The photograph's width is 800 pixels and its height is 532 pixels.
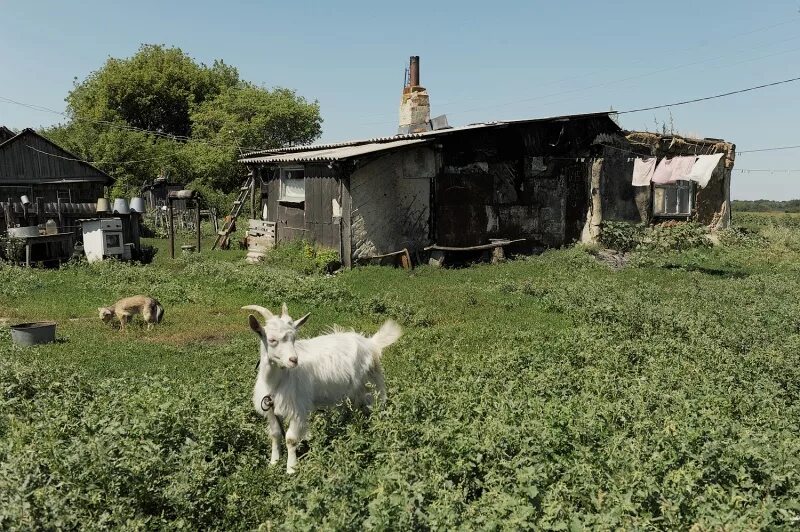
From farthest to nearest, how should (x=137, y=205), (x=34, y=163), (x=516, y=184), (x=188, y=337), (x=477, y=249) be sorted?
(x=34, y=163) → (x=137, y=205) → (x=516, y=184) → (x=477, y=249) → (x=188, y=337)

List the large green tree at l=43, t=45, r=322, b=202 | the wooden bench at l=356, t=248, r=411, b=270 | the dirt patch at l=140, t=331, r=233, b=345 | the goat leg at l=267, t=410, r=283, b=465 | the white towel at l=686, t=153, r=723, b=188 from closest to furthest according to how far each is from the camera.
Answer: the goat leg at l=267, t=410, r=283, b=465 → the dirt patch at l=140, t=331, r=233, b=345 → the wooden bench at l=356, t=248, r=411, b=270 → the white towel at l=686, t=153, r=723, b=188 → the large green tree at l=43, t=45, r=322, b=202

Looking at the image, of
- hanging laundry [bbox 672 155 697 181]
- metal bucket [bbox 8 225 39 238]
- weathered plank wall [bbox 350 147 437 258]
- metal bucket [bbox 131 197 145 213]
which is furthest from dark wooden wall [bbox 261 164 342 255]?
hanging laundry [bbox 672 155 697 181]

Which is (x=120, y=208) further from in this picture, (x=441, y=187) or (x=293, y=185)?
A: (x=441, y=187)

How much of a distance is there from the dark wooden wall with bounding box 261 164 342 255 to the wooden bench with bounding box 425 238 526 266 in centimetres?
270

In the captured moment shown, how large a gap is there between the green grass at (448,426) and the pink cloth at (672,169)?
8.07m

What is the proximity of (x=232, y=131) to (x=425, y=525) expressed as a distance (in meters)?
40.5

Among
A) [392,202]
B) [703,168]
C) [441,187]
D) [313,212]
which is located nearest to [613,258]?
[703,168]

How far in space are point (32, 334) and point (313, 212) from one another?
10.3 m

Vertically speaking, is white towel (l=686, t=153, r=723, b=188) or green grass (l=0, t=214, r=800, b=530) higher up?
white towel (l=686, t=153, r=723, b=188)

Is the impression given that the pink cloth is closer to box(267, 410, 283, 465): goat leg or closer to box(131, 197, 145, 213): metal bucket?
box(131, 197, 145, 213): metal bucket

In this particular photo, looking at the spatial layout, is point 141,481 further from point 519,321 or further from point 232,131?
point 232,131

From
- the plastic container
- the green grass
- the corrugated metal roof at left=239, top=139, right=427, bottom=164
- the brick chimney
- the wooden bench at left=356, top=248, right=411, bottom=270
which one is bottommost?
the green grass

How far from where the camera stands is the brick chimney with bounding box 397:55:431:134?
22906mm

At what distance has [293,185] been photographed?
20984 mm
